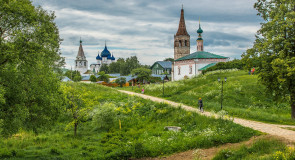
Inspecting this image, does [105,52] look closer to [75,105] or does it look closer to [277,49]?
[75,105]

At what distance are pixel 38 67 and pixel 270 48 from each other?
17.1 meters


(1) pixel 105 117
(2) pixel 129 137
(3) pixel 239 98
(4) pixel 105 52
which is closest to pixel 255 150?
(2) pixel 129 137

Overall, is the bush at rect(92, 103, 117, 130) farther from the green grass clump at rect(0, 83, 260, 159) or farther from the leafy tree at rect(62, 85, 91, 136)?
the leafy tree at rect(62, 85, 91, 136)

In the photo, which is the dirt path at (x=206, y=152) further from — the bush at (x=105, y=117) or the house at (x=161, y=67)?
the house at (x=161, y=67)

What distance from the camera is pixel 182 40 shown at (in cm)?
6681

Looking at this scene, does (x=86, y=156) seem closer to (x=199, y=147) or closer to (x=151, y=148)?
(x=151, y=148)

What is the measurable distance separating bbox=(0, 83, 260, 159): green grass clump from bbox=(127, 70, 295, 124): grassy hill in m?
4.42

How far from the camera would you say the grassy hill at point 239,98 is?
869 inches

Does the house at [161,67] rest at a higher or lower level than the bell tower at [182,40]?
lower

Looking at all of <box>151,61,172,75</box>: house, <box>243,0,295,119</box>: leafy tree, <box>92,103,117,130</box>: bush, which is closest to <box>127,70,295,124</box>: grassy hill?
<box>243,0,295,119</box>: leafy tree

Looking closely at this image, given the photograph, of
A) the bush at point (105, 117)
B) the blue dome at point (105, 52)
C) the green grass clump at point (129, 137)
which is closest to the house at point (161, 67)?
the green grass clump at point (129, 137)

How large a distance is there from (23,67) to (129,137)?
9707 millimetres

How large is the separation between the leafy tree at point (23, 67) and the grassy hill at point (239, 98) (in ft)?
52.9

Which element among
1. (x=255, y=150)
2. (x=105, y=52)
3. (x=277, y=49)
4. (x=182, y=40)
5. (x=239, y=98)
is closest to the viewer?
(x=255, y=150)
